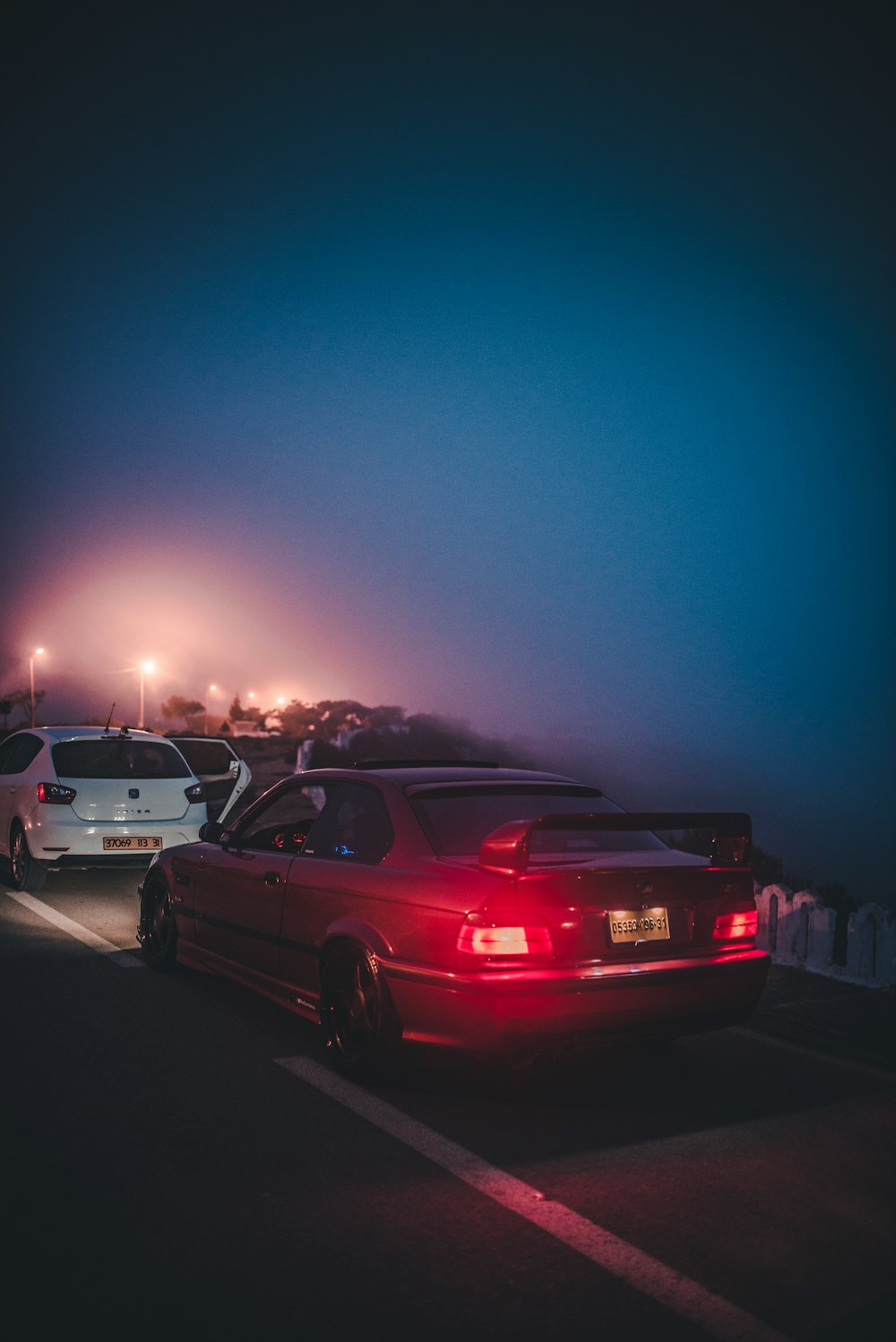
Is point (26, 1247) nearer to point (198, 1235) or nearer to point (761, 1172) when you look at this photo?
point (198, 1235)

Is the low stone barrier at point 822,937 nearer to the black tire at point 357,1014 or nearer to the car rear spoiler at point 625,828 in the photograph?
the car rear spoiler at point 625,828

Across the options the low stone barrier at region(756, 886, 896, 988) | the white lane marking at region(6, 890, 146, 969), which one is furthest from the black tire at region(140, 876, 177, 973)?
the low stone barrier at region(756, 886, 896, 988)

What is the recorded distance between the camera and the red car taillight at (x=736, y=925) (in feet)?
15.7

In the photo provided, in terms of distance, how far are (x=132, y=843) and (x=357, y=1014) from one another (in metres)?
5.76

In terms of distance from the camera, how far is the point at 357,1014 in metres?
4.95

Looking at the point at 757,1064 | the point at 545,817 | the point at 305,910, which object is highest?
the point at 545,817

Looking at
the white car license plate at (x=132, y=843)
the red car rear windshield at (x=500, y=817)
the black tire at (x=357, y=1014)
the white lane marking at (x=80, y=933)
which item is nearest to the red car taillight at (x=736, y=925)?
the red car rear windshield at (x=500, y=817)

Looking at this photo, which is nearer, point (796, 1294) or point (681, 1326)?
point (681, 1326)

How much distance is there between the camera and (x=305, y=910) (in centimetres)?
533

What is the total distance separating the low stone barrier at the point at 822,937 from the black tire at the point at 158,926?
416cm

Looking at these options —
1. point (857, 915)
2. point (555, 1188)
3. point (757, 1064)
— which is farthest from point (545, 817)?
point (857, 915)

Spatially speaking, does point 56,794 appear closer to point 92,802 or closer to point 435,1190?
point 92,802

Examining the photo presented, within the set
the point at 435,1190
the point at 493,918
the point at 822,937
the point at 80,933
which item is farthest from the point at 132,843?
the point at 435,1190

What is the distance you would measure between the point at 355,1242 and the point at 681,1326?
1.02 meters
